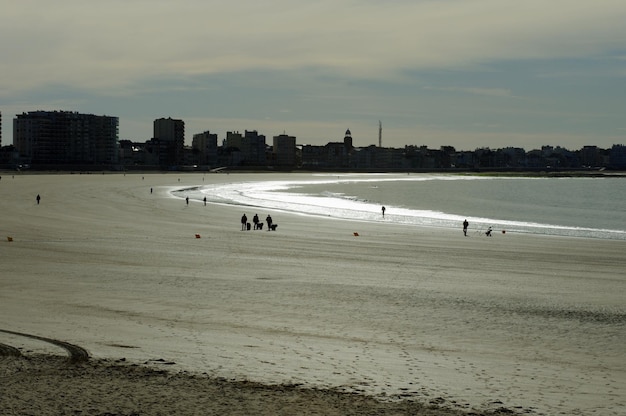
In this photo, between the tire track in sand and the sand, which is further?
the tire track in sand

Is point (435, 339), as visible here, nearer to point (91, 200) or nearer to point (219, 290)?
point (219, 290)

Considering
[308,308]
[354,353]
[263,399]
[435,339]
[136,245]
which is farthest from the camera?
[136,245]

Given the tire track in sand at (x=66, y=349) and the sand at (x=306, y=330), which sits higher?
the tire track in sand at (x=66, y=349)

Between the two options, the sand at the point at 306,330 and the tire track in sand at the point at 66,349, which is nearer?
the sand at the point at 306,330

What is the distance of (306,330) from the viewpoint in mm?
18344

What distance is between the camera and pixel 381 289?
25.5 meters

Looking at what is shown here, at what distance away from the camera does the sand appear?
12562 mm

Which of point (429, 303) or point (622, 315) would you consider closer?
point (622, 315)

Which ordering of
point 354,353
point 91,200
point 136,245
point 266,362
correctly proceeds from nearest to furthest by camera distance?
point 266,362
point 354,353
point 136,245
point 91,200

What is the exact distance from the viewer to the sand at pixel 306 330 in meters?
12.6

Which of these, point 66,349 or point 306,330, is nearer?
point 66,349

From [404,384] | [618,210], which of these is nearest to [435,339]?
[404,384]

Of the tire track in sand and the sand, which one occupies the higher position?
the tire track in sand

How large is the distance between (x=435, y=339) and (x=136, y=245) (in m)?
23.8
